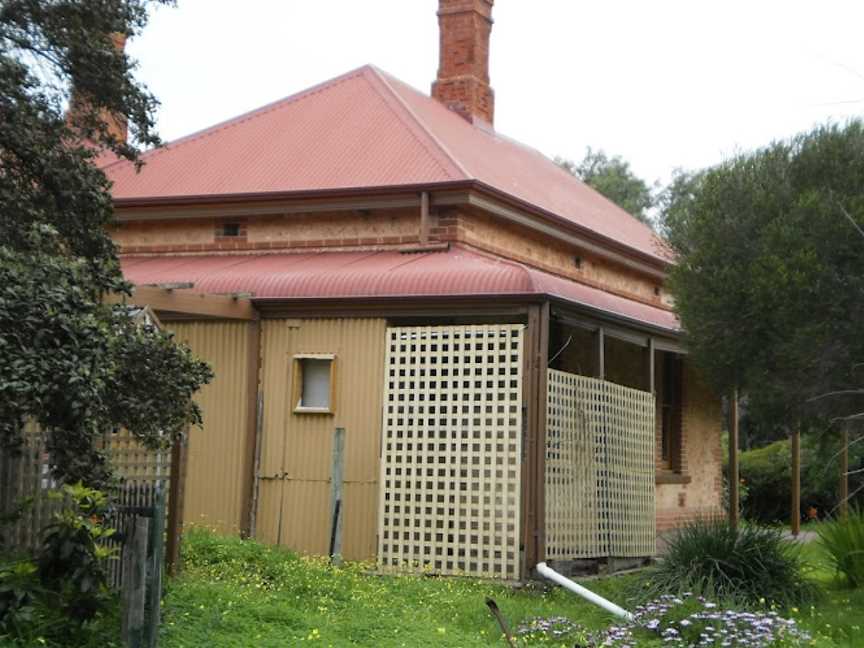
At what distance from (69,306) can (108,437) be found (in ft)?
9.26

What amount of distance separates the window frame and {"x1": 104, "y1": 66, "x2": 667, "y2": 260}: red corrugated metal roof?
261cm

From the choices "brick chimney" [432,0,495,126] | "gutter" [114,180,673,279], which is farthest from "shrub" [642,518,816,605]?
"brick chimney" [432,0,495,126]

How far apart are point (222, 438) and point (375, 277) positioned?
2.46 meters

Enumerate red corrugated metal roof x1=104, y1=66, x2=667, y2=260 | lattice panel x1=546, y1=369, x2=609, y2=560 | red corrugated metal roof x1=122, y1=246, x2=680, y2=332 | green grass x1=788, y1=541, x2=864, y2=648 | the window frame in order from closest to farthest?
green grass x1=788, y1=541, x2=864, y2=648, lattice panel x1=546, y1=369, x2=609, y2=560, red corrugated metal roof x1=122, y1=246, x2=680, y2=332, the window frame, red corrugated metal roof x1=104, y1=66, x2=667, y2=260

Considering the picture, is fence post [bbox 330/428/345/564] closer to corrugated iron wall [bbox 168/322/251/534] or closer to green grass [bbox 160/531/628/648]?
green grass [bbox 160/531/628/648]

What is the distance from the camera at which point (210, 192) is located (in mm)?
16281

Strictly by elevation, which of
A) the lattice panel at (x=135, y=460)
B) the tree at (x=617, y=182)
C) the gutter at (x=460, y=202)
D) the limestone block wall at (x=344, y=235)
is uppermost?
the tree at (x=617, y=182)

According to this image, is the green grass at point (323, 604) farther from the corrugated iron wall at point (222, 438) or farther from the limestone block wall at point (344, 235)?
the limestone block wall at point (344, 235)

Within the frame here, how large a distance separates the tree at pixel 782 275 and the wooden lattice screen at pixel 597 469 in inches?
51.1

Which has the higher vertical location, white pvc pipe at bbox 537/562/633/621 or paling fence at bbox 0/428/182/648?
paling fence at bbox 0/428/182/648

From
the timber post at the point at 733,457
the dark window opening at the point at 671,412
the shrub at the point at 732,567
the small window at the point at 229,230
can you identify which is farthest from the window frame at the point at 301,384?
the dark window opening at the point at 671,412

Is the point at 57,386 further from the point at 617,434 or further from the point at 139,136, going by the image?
the point at 617,434

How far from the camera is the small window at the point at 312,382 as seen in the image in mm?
13594

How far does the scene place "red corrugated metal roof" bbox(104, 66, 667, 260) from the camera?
1586 cm
